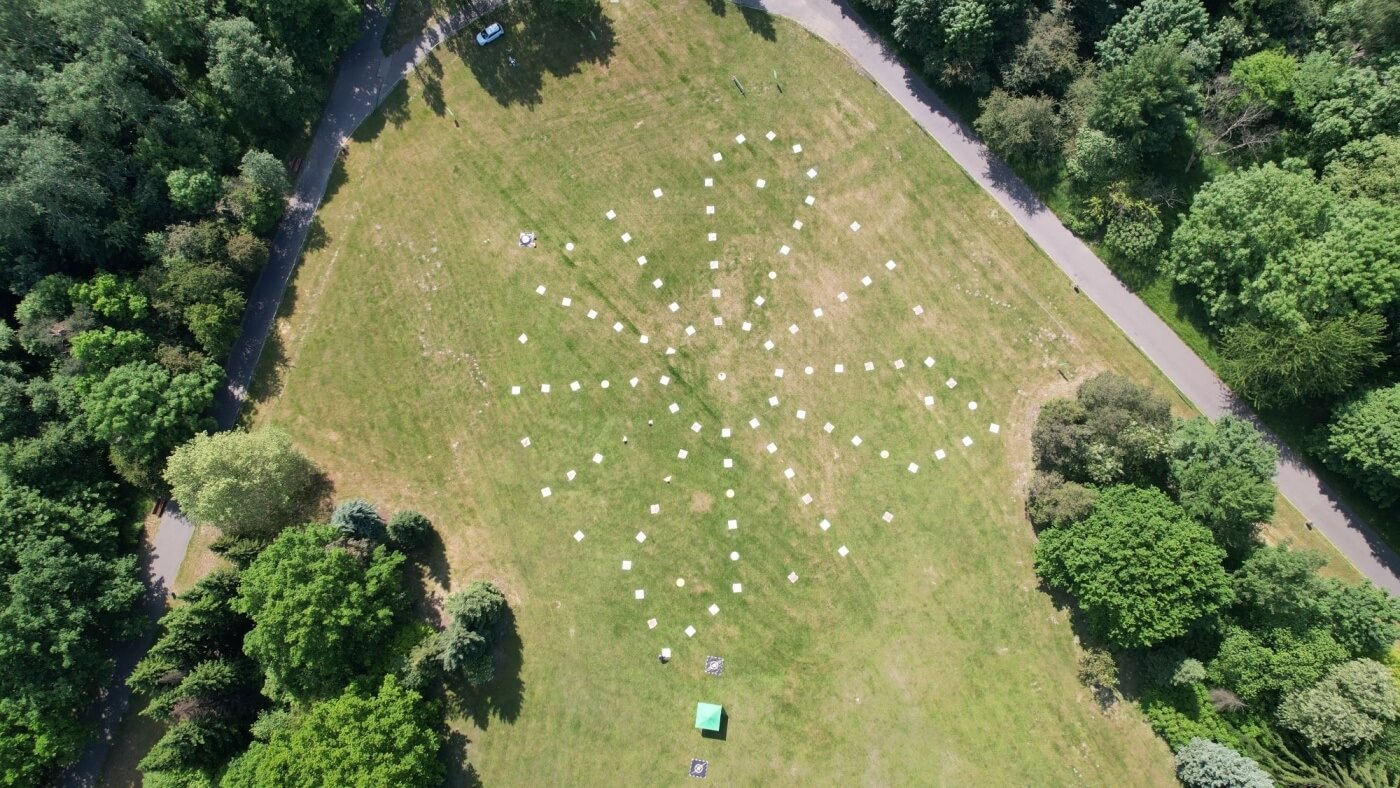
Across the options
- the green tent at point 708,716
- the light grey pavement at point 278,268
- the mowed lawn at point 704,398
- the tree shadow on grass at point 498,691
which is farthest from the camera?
the light grey pavement at point 278,268

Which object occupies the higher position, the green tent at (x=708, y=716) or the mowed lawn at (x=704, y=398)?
the mowed lawn at (x=704, y=398)

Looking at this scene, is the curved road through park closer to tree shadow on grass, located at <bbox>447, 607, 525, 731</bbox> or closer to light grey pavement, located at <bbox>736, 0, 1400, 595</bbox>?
light grey pavement, located at <bbox>736, 0, 1400, 595</bbox>

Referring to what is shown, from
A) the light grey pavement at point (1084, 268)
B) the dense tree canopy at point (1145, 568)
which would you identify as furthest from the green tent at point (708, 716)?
the light grey pavement at point (1084, 268)

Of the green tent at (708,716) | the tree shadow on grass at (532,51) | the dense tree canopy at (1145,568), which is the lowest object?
the green tent at (708,716)

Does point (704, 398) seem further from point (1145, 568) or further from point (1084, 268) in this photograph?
point (1145, 568)

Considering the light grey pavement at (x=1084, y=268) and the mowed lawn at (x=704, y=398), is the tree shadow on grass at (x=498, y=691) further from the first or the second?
the light grey pavement at (x=1084, y=268)

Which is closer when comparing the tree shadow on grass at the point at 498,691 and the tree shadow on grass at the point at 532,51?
the tree shadow on grass at the point at 498,691

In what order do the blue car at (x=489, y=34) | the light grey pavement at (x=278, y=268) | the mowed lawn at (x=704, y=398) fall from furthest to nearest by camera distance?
the blue car at (x=489, y=34)
the light grey pavement at (x=278, y=268)
the mowed lawn at (x=704, y=398)

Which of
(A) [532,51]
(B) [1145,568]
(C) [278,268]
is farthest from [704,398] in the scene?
(C) [278,268]
